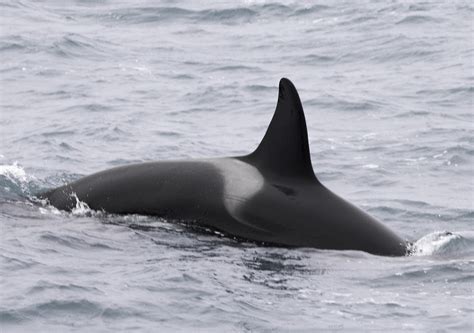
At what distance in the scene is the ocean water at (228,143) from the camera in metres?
11.3

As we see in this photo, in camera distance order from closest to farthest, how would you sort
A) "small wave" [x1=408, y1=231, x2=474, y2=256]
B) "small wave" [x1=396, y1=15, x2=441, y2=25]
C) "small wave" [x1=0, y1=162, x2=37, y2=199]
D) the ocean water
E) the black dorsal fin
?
the ocean water
the black dorsal fin
"small wave" [x1=408, y1=231, x2=474, y2=256]
"small wave" [x1=0, y1=162, x2=37, y2=199]
"small wave" [x1=396, y1=15, x2=441, y2=25]

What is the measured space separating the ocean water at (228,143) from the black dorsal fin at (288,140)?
95 centimetres

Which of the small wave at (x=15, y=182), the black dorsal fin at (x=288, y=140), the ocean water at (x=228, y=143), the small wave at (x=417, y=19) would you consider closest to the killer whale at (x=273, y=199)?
the black dorsal fin at (x=288, y=140)

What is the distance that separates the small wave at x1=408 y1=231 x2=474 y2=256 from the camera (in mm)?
13652

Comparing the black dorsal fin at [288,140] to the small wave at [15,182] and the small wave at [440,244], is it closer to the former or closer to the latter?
the small wave at [440,244]

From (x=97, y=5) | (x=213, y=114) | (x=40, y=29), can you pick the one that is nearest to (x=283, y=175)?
(x=213, y=114)

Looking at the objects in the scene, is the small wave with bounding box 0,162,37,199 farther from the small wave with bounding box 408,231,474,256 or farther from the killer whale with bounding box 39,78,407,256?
the small wave with bounding box 408,231,474,256

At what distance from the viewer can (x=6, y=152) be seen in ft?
64.5

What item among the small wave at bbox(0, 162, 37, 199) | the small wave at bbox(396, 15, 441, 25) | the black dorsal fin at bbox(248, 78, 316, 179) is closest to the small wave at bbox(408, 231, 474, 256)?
the black dorsal fin at bbox(248, 78, 316, 179)

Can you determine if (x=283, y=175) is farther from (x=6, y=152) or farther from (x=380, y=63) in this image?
(x=380, y=63)

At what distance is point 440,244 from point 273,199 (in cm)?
233

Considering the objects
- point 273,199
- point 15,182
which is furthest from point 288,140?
point 15,182

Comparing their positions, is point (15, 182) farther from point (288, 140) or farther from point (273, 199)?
point (288, 140)

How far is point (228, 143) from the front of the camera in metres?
21.1
